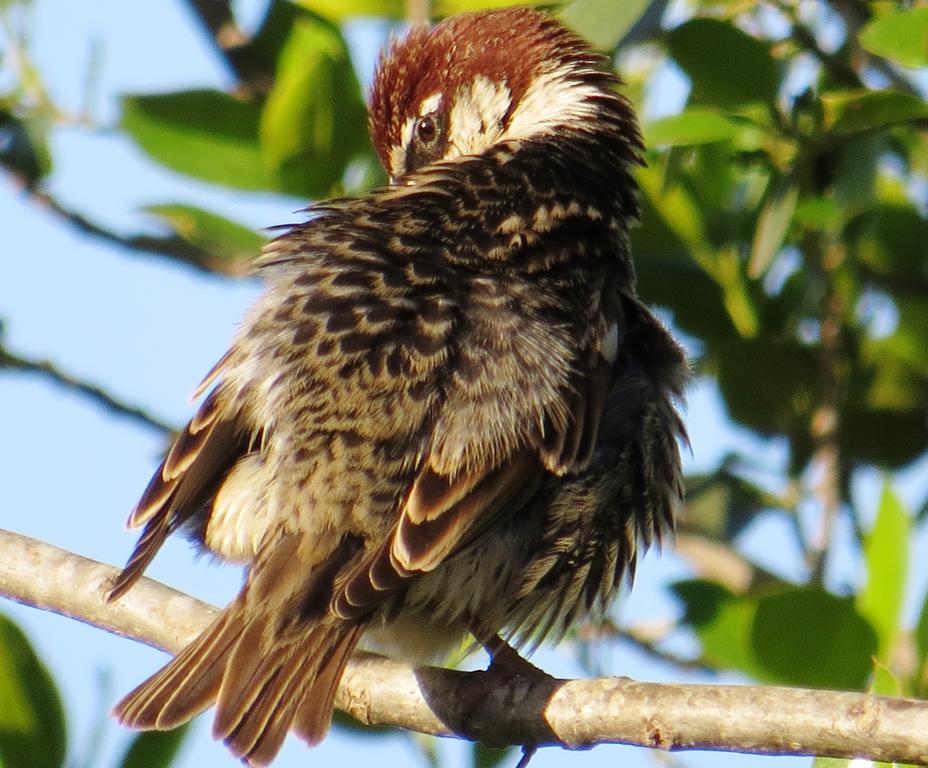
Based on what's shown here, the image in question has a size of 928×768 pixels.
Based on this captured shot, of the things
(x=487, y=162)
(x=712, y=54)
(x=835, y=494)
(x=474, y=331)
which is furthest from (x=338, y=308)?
(x=835, y=494)

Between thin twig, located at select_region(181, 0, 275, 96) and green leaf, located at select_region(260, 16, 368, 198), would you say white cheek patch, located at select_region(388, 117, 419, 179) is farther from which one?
thin twig, located at select_region(181, 0, 275, 96)

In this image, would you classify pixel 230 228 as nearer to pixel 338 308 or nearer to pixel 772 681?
pixel 338 308

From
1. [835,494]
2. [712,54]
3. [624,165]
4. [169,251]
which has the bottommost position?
[835,494]

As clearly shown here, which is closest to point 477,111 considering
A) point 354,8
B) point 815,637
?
point 354,8

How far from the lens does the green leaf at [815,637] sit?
12.0 feet

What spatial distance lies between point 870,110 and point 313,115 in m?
1.49

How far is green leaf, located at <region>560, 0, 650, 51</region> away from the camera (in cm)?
384

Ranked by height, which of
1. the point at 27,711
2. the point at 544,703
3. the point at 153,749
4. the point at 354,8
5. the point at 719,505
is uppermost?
the point at 354,8

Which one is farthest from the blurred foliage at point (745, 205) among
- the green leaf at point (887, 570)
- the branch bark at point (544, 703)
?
the branch bark at point (544, 703)

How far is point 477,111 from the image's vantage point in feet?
16.6

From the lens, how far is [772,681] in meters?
3.83

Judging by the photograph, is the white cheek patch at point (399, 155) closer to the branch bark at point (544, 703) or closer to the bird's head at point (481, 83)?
the bird's head at point (481, 83)

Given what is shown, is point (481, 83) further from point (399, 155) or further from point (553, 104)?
point (399, 155)

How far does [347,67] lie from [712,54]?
1.12 metres
